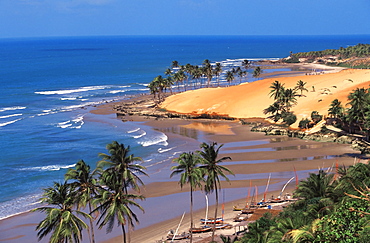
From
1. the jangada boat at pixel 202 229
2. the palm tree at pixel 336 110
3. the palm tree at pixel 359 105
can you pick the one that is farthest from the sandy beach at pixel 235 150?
the palm tree at pixel 336 110

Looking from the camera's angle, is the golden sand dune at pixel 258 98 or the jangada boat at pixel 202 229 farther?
the golden sand dune at pixel 258 98

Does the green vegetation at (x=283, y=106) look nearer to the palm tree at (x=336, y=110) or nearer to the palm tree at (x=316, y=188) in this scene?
the palm tree at (x=336, y=110)

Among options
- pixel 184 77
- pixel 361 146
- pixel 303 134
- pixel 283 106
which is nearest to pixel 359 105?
pixel 361 146

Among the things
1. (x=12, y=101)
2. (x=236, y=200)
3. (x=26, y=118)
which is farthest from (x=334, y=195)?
(x=12, y=101)

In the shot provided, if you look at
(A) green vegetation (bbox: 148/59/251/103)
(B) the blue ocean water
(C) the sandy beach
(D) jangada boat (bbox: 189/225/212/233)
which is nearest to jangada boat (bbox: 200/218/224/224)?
(C) the sandy beach

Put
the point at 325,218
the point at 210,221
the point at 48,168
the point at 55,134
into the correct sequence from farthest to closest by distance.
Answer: the point at 55,134
the point at 48,168
the point at 210,221
the point at 325,218

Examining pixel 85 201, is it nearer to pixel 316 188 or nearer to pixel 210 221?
pixel 210 221

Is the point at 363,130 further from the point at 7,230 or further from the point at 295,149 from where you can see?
the point at 7,230
